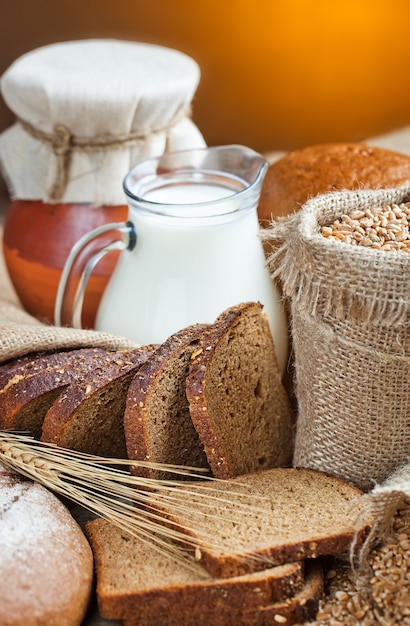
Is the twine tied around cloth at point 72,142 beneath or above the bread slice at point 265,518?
above

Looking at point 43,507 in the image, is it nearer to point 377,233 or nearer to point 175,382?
point 175,382

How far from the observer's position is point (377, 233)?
1.53 m

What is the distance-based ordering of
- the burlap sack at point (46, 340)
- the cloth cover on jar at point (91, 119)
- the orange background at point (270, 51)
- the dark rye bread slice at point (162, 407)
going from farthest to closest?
1. the orange background at point (270, 51)
2. the cloth cover on jar at point (91, 119)
3. the burlap sack at point (46, 340)
4. the dark rye bread slice at point (162, 407)

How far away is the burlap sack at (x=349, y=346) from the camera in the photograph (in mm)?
1425

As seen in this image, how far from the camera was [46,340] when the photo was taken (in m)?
1.77

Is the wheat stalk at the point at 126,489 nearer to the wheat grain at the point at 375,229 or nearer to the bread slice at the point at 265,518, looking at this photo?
the bread slice at the point at 265,518

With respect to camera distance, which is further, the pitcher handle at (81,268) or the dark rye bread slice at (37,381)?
the pitcher handle at (81,268)

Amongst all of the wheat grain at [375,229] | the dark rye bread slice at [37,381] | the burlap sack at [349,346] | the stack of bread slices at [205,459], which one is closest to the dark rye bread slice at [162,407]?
the stack of bread slices at [205,459]

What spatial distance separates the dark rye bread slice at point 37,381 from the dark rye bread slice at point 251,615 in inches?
18.8

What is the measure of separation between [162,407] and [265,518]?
0.29 metres

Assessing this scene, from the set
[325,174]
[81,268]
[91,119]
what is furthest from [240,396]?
[91,119]

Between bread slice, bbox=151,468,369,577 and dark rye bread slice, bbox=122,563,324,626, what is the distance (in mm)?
62

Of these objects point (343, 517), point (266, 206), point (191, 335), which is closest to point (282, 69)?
point (266, 206)

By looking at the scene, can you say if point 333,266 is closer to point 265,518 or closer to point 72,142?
point 265,518
